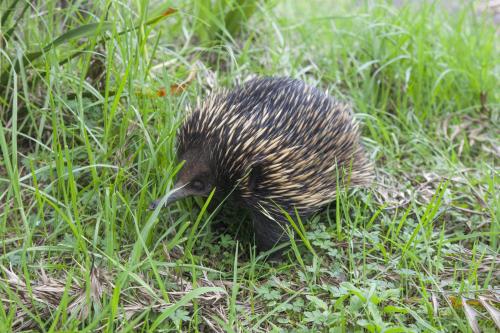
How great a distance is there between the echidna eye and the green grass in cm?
9

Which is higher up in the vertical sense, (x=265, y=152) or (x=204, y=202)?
(x=265, y=152)

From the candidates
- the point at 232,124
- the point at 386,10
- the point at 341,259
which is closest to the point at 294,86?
the point at 232,124

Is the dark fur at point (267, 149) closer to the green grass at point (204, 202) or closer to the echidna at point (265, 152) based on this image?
the echidna at point (265, 152)

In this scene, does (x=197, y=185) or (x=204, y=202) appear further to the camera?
(x=204, y=202)

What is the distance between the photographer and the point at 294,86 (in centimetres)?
250

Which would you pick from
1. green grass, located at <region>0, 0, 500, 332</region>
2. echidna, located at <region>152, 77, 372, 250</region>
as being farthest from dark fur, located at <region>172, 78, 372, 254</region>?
green grass, located at <region>0, 0, 500, 332</region>

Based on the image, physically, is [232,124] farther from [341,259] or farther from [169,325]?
[169,325]

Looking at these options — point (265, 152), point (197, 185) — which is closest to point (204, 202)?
point (197, 185)

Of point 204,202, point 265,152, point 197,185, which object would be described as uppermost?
point 265,152

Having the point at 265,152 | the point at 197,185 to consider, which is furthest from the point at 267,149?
the point at 197,185

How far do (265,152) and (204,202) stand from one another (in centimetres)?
36

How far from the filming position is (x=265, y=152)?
89.2 inches

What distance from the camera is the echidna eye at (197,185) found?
88.6 inches

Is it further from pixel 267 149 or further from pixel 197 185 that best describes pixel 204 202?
pixel 267 149
